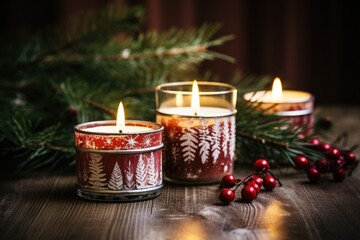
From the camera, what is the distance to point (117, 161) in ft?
2.78

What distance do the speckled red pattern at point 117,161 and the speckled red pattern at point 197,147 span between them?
0.07 meters

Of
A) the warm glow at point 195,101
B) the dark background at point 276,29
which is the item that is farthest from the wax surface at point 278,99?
the dark background at point 276,29

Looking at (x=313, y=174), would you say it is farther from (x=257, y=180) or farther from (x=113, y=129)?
(x=113, y=129)

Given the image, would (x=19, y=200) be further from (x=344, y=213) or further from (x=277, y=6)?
(x=277, y=6)

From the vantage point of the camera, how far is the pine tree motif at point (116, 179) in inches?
33.4

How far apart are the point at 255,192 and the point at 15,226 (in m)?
0.30

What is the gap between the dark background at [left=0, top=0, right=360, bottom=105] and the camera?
1940 mm

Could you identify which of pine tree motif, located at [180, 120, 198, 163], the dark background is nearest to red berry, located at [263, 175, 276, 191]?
pine tree motif, located at [180, 120, 198, 163]

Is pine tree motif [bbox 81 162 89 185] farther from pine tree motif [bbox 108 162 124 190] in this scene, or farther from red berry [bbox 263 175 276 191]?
red berry [bbox 263 175 276 191]

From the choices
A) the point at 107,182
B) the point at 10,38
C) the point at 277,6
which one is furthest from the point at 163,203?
the point at 277,6

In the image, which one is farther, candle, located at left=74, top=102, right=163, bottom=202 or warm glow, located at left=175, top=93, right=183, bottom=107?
warm glow, located at left=175, top=93, right=183, bottom=107

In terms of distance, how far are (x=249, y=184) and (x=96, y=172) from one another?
20cm

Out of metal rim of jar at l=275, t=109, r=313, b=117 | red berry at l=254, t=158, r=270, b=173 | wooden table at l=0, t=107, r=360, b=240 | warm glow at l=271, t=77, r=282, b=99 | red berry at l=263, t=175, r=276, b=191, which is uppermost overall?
warm glow at l=271, t=77, r=282, b=99

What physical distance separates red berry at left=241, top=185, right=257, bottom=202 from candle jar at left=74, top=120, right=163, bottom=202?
0.37 feet
